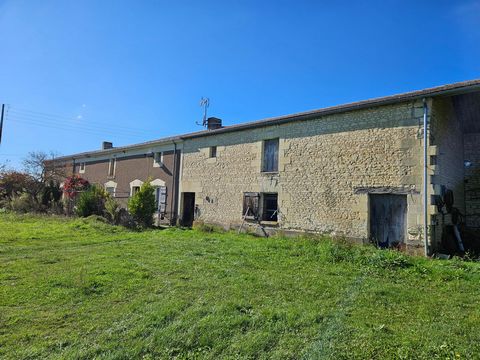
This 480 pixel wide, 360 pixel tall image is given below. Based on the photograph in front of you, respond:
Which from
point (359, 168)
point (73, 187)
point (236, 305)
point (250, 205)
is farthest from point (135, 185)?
point (236, 305)

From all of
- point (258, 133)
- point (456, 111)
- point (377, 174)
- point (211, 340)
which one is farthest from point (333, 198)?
point (211, 340)

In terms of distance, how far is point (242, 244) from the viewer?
9.39 m

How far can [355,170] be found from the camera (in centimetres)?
959

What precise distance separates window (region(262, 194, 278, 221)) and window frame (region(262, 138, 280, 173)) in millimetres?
965

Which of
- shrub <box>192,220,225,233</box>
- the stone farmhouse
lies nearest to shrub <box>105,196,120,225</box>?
the stone farmhouse

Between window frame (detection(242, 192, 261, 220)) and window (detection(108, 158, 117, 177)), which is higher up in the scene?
window (detection(108, 158, 117, 177))

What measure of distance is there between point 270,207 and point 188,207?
5.15 metres

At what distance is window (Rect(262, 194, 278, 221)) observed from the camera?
38.4 feet

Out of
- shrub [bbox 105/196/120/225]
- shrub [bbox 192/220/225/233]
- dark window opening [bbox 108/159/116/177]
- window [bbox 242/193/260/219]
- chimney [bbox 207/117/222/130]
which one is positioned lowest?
shrub [bbox 192/220/225/233]

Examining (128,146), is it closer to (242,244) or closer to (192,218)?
(192,218)

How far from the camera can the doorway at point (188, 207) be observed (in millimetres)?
15477

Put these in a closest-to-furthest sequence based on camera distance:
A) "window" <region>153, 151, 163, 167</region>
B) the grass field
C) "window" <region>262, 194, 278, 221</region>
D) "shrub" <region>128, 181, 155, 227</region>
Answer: the grass field → "window" <region>262, 194, 278, 221</region> → "shrub" <region>128, 181, 155, 227</region> → "window" <region>153, 151, 163, 167</region>

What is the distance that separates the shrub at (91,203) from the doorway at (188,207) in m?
3.79

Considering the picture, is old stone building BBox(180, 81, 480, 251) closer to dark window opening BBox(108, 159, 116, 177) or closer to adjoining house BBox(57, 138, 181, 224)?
adjoining house BBox(57, 138, 181, 224)
